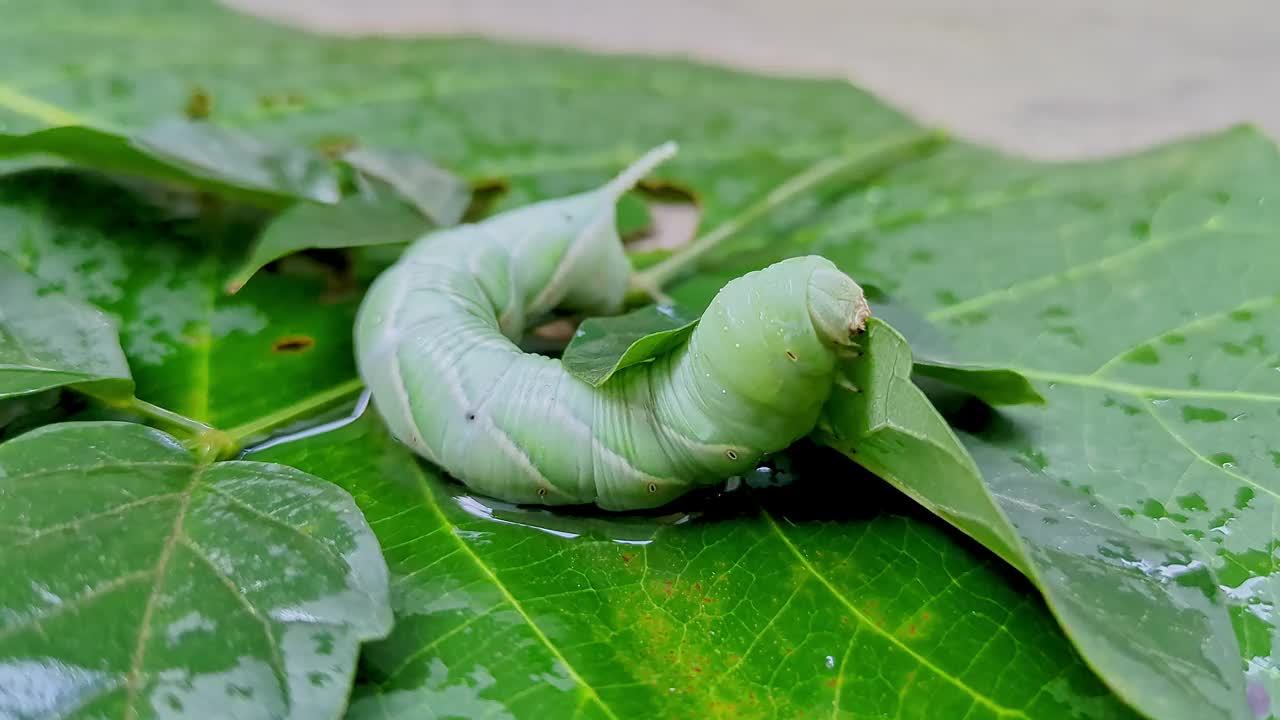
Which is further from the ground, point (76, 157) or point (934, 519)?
point (76, 157)

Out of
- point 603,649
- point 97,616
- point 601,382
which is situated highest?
point 601,382

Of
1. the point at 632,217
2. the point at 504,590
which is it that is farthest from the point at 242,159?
the point at 504,590

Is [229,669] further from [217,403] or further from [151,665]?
[217,403]

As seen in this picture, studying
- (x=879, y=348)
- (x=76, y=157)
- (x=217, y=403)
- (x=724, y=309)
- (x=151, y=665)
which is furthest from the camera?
(x=76, y=157)

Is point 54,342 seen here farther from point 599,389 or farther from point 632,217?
point 632,217

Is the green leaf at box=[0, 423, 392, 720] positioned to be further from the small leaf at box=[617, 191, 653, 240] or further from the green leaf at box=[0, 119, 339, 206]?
the small leaf at box=[617, 191, 653, 240]

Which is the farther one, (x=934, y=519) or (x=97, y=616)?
(x=934, y=519)

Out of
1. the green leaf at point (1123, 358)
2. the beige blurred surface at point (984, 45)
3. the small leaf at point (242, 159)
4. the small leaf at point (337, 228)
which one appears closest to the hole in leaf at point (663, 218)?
the green leaf at point (1123, 358)

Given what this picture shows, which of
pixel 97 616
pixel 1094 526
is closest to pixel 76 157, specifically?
pixel 97 616
